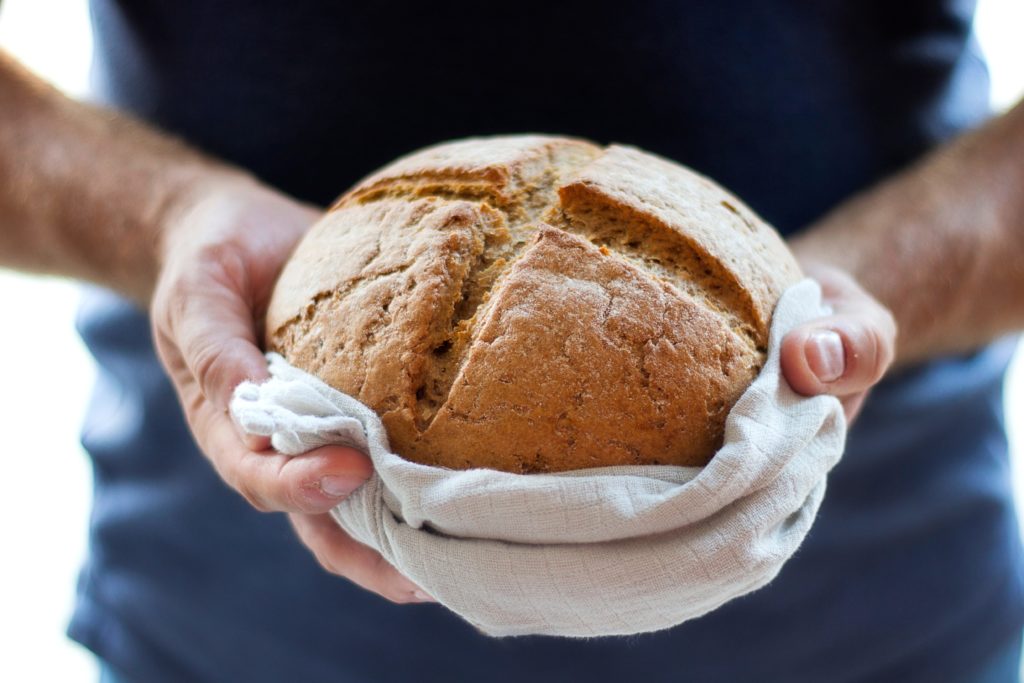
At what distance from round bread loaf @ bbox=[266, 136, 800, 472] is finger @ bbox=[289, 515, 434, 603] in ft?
0.71

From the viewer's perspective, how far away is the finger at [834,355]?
1.22 m

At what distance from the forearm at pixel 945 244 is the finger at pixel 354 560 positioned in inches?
42.0

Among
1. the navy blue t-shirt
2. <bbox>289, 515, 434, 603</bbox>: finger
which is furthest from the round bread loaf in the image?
the navy blue t-shirt

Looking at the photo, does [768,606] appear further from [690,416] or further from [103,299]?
[103,299]

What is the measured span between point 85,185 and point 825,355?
158 centimetres

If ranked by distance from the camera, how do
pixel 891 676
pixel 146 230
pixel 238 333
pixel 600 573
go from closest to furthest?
pixel 600 573
pixel 238 333
pixel 146 230
pixel 891 676

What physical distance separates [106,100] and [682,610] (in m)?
1.74

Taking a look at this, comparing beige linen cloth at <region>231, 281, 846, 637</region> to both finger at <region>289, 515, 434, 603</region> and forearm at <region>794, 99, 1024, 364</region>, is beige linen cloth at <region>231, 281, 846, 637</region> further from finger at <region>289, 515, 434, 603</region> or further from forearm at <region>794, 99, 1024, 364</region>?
forearm at <region>794, 99, 1024, 364</region>

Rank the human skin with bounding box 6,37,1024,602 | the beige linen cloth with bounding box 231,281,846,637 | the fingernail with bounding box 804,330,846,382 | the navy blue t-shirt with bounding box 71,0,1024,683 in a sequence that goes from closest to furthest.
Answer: the beige linen cloth with bounding box 231,281,846,637, the fingernail with bounding box 804,330,846,382, the human skin with bounding box 6,37,1024,602, the navy blue t-shirt with bounding box 71,0,1024,683

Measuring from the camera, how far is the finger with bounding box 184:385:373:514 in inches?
45.7

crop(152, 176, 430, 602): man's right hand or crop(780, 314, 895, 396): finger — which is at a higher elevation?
crop(780, 314, 895, 396): finger

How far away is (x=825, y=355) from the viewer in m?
1.22

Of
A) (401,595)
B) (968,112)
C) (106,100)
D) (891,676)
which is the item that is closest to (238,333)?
(401,595)

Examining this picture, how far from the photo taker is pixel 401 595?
4.36 feet
